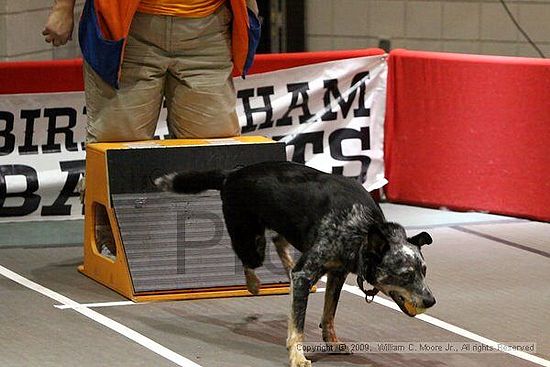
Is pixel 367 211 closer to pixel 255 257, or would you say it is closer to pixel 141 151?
pixel 255 257

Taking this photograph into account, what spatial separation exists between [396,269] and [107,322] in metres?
→ 1.67

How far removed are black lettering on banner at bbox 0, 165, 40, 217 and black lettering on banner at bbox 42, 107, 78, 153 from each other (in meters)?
0.19

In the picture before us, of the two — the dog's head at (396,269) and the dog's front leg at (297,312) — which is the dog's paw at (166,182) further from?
the dog's head at (396,269)

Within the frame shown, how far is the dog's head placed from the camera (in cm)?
549

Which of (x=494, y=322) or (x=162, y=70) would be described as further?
(x=162, y=70)

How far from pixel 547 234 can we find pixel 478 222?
1.71 feet

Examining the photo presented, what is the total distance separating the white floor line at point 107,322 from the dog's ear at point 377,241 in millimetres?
937

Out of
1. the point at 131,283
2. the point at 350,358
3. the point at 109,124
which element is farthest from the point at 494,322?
Result: the point at 109,124

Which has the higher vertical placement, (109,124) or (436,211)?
(109,124)

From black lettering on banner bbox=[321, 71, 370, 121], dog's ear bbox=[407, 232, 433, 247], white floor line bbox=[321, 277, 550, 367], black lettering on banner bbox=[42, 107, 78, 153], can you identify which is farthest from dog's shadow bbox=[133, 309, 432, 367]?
black lettering on banner bbox=[321, 71, 370, 121]

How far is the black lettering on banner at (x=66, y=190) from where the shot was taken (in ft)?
28.7

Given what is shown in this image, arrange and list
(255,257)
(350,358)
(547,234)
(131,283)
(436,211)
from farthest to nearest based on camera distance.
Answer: (436,211)
(547,234)
(131,283)
(255,257)
(350,358)

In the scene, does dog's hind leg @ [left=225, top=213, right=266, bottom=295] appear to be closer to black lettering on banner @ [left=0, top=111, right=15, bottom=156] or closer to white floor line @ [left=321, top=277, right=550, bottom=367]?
white floor line @ [left=321, top=277, right=550, bottom=367]

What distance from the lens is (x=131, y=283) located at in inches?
270
